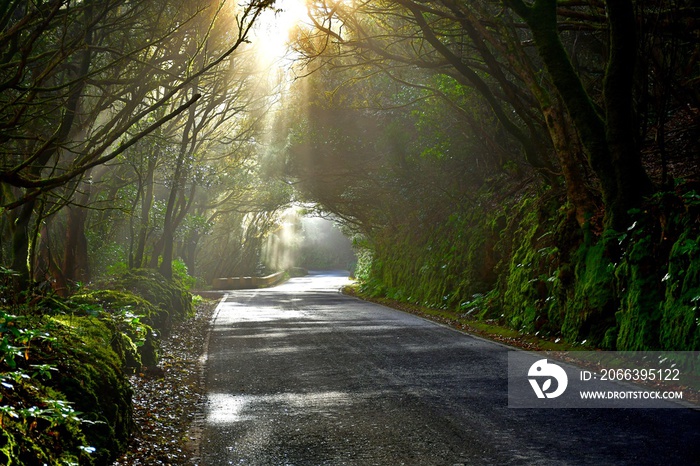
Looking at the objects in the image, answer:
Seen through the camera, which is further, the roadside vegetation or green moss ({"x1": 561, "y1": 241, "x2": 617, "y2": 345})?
green moss ({"x1": 561, "y1": 241, "x2": 617, "y2": 345})

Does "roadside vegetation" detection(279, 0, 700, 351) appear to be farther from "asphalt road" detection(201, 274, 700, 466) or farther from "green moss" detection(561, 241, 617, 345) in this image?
"asphalt road" detection(201, 274, 700, 466)

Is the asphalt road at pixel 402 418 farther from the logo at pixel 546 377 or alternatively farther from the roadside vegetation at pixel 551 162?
the roadside vegetation at pixel 551 162

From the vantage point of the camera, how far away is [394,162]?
31219 mm

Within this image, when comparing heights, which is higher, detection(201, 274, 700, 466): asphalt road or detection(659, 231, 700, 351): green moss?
detection(659, 231, 700, 351): green moss

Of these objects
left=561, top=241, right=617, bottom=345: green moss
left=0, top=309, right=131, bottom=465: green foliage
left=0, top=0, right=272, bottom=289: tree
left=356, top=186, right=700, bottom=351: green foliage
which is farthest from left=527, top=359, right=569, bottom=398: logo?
left=0, top=0, right=272, bottom=289: tree

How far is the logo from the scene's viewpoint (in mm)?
9031

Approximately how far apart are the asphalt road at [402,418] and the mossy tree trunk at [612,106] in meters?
3.51

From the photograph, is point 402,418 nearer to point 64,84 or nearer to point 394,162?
point 64,84

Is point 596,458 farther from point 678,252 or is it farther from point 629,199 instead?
point 629,199

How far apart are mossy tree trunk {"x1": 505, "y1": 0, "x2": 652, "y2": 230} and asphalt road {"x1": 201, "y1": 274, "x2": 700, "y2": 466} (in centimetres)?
351

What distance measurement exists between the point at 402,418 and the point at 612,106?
7.57m

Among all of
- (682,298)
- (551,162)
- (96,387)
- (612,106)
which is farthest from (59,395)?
(551,162)

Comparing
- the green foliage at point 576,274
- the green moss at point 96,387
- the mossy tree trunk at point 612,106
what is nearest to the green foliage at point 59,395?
the green moss at point 96,387

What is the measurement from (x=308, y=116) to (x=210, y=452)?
28.4 meters
